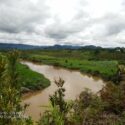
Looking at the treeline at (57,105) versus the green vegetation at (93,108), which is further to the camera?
the green vegetation at (93,108)

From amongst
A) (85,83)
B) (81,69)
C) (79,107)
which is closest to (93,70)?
(81,69)

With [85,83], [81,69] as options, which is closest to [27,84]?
[85,83]

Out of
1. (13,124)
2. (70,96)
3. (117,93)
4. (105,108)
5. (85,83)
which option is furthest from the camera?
(85,83)

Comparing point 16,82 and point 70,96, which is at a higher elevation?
point 16,82

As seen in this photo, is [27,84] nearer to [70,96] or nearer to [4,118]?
[70,96]

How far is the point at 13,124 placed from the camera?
592cm

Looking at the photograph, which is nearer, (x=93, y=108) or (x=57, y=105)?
(x=57, y=105)

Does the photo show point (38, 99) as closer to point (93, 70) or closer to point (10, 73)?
point (10, 73)

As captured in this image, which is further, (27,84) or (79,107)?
(27,84)

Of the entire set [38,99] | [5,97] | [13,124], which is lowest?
[38,99]

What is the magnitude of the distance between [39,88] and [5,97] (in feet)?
100.0

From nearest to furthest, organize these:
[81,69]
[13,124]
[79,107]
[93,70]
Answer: [13,124] < [79,107] < [93,70] < [81,69]

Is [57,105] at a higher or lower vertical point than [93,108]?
higher

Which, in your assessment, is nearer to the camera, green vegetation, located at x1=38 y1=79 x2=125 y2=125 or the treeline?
the treeline
